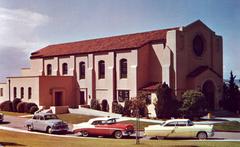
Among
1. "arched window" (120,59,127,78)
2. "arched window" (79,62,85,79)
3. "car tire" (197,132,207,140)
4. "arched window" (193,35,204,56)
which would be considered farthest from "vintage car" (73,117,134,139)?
"arched window" (79,62,85,79)

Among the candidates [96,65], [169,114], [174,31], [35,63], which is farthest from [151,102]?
[35,63]

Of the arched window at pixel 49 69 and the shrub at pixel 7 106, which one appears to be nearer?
the shrub at pixel 7 106

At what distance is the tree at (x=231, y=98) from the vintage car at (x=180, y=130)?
1993 centimetres

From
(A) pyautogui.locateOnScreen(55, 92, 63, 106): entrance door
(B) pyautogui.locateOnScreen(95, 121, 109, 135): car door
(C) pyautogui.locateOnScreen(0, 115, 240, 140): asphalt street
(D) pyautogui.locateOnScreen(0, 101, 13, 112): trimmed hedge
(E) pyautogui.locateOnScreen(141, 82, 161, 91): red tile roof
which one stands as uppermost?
(E) pyautogui.locateOnScreen(141, 82, 161, 91): red tile roof

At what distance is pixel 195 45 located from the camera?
4422cm

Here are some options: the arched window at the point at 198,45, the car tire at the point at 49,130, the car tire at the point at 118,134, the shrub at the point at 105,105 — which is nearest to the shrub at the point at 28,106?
the shrub at the point at 105,105

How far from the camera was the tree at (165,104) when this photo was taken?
127 ft

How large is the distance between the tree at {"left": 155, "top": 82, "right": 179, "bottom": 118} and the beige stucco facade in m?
2.61

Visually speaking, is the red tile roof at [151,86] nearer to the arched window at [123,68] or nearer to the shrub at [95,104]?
the arched window at [123,68]

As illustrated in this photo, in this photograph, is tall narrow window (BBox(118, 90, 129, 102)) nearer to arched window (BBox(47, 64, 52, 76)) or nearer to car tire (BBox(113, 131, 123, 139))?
arched window (BBox(47, 64, 52, 76))

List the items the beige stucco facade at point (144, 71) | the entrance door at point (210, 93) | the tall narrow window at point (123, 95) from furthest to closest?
the tall narrow window at point (123, 95) → the entrance door at point (210, 93) → the beige stucco facade at point (144, 71)

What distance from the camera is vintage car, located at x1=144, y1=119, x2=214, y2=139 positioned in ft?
81.9

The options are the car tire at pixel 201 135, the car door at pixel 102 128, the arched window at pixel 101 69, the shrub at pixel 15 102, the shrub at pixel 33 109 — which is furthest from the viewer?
the shrub at pixel 15 102

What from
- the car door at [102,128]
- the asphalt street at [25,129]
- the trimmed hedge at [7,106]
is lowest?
the asphalt street at [25,129]
